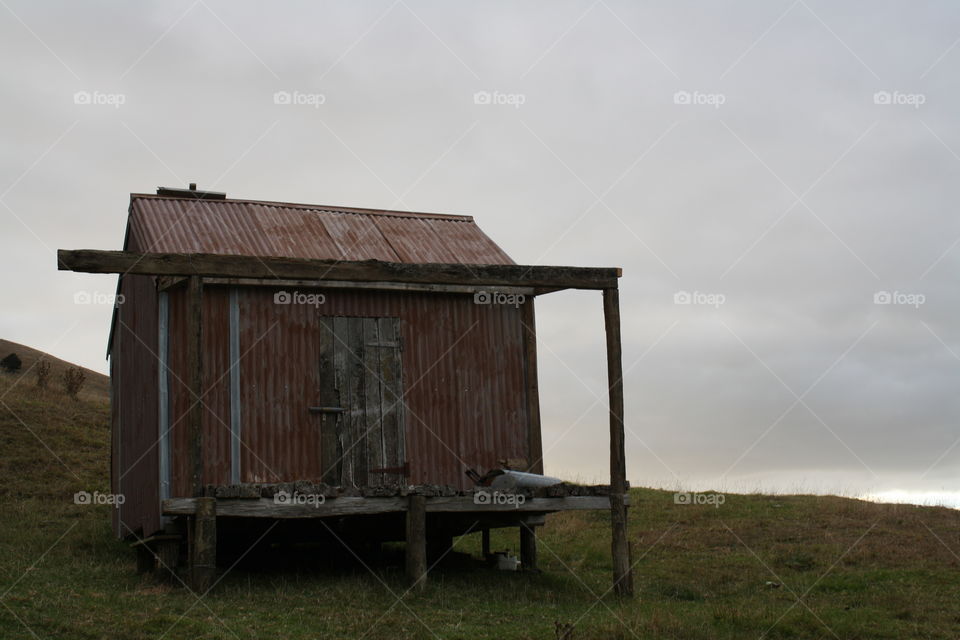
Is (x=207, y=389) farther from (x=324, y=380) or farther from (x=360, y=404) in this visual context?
(x=360, y=404)

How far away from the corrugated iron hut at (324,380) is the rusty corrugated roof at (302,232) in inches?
2.1

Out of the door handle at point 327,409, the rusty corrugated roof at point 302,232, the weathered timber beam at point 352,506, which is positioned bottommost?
the weathered timber beam at point 352,506

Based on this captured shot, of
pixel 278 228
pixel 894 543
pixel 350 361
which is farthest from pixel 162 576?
pixel 894 543

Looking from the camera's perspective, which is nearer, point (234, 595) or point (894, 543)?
point (234, 595)

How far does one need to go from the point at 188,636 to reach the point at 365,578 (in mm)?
4424

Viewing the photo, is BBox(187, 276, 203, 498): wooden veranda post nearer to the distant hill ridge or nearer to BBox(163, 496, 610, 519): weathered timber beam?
BBox(163, 496, 610, 519): weathered timber beam

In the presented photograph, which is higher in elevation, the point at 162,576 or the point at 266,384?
the point at 266,384

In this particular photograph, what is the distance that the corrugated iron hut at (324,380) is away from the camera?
46.9 ft

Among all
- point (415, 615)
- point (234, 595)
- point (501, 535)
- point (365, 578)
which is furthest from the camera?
point (501, 535)

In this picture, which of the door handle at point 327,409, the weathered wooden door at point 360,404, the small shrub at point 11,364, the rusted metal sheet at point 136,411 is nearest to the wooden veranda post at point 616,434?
the weathered wooden door at point 360,404

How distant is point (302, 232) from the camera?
59.2ft

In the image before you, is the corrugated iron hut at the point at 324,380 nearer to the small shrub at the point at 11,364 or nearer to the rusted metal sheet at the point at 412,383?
the rusted metal sheet at the point at 412,383

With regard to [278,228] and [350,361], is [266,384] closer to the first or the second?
[350,361]

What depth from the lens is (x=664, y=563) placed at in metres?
18.3
